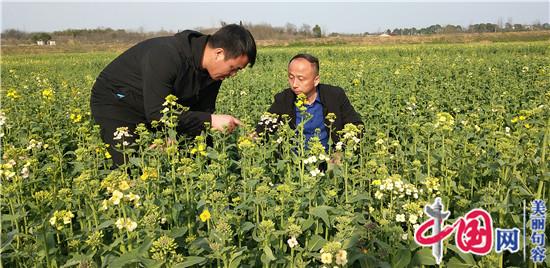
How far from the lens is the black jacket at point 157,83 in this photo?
3.73 metres

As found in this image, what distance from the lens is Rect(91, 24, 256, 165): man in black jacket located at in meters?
3.70

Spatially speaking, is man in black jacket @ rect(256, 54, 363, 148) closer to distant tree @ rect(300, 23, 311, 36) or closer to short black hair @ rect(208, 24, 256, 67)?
short black hair @ rect(208, 24, 256, 67)

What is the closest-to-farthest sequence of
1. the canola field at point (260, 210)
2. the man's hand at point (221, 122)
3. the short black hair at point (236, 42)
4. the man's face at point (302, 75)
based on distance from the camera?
the canola field at point (260, 210), the man's hand at point (221, 122), the short black hair at point (236, 42), the man's face at point (302, 75)

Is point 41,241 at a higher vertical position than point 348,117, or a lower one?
lower

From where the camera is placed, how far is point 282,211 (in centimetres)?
230

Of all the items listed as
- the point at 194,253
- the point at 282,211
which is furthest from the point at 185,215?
the point at 282,211

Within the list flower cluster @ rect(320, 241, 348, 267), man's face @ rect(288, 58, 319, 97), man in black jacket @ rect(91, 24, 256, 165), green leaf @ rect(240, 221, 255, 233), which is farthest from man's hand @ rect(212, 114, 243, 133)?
flower cluster @ rect(320, 241, 348, 267)

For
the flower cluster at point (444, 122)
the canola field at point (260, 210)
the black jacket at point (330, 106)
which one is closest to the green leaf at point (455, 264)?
the canola field at point (260, 210)

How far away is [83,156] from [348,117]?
8.79ft

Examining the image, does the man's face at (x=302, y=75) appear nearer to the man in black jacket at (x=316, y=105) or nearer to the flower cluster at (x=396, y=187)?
the man in black jacket at (x=316, y=105)

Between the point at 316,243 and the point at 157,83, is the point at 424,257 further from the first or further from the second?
the point at 157,83

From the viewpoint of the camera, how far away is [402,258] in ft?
7.32

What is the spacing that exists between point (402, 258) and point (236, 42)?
2.28 m

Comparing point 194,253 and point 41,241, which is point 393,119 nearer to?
point 194,253
